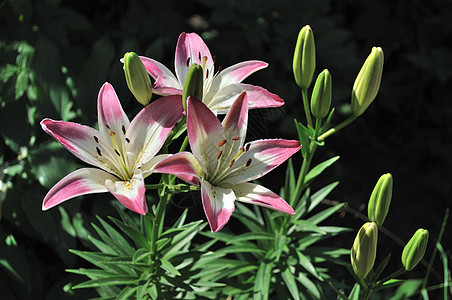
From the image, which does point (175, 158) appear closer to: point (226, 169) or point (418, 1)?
point (226, 169)

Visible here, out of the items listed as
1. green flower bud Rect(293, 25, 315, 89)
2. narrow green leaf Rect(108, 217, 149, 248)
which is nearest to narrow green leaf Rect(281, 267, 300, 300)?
narrow green leaf Rect(108, 217, 149, 248)

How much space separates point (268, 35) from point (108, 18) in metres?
0.71

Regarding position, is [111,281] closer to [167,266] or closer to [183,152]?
[167,266]

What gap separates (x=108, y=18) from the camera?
2.40m

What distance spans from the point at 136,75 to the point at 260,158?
0.87ft

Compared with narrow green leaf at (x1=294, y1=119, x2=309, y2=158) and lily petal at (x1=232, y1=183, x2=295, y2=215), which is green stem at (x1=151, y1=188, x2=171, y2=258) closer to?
lily petal at (x1=232, y1=183, x2=295, y2=215)

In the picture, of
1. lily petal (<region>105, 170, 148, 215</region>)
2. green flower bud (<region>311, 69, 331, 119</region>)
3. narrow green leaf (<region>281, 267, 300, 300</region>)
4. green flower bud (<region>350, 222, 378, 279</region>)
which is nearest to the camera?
lily petal (<region>105, 170, 148, 215</region>)

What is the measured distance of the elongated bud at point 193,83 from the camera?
35.0 inches

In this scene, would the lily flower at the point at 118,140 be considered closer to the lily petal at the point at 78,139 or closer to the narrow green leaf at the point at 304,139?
the lily petal at the point at 78,139

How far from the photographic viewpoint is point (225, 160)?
1.01 meters

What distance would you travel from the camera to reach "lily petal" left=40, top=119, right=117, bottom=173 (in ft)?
3.06

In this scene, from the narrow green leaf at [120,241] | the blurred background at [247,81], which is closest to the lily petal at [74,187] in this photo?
the narrow green leaf at [120,241]

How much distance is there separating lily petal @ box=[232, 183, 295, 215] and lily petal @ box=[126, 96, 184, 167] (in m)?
0.16

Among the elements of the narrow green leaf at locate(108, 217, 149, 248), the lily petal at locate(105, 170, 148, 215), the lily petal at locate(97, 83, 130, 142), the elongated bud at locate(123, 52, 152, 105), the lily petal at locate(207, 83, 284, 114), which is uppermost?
the elongated bud at locate(123, 52, 152, 105)
